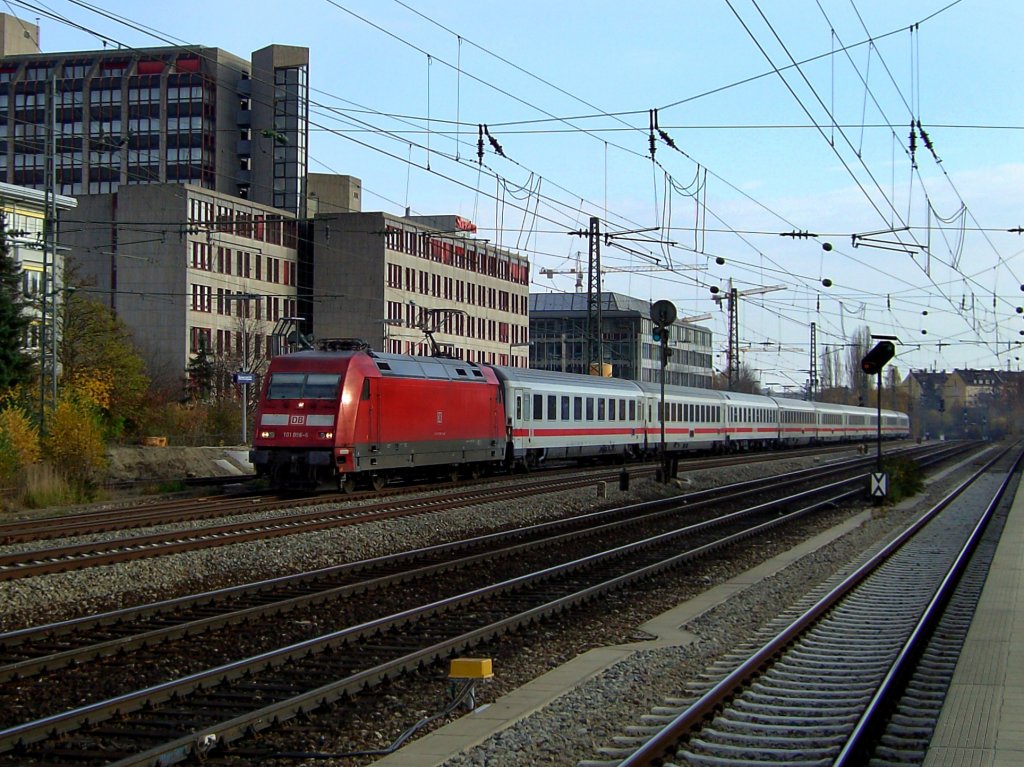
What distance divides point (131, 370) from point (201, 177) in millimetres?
50018

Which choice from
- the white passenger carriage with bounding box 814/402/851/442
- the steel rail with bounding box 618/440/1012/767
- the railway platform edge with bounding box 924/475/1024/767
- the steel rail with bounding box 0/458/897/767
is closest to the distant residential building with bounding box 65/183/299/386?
the white passenger carriage with bounding box 814/402/851/442

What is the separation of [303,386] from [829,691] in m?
17.9

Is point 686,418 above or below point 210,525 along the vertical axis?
above

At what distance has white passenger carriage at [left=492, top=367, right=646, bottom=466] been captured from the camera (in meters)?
36.8

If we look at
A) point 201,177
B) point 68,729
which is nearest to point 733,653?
point 68,729

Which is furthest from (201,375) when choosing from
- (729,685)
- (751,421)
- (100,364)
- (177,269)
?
(729,685)

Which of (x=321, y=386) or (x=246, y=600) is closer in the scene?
(x=246, y=600)

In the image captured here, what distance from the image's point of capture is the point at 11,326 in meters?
42.3

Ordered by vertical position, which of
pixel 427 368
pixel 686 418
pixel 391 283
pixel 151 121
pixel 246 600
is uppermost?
pixel 151 121

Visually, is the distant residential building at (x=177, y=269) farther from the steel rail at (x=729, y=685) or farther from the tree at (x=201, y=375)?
the steel rail at (x=729, y=685)

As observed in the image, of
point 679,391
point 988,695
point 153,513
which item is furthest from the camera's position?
point 679,391

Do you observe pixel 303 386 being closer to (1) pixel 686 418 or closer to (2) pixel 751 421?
(1) pixel 686 418

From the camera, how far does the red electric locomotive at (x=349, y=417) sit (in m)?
25.8

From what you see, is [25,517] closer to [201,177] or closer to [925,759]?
[925,759]
